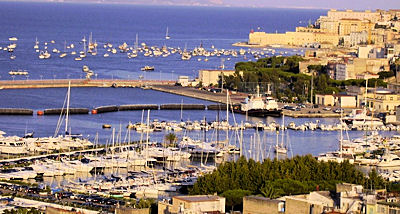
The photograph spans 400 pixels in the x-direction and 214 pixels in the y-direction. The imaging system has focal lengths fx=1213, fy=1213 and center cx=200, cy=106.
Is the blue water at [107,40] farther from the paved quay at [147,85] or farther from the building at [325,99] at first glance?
the building at [325,99]

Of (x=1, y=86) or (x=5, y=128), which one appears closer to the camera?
(x=5, y=128)

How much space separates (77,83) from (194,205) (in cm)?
3541

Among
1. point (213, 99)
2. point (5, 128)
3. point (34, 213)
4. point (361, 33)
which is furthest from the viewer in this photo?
point (361, 33)

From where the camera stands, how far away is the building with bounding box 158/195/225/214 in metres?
18.2

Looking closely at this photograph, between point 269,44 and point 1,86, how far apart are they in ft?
158

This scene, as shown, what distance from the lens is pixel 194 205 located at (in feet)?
60.1

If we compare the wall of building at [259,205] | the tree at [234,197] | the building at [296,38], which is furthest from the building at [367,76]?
the building at [296,38]

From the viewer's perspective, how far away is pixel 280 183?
22141 millimetres

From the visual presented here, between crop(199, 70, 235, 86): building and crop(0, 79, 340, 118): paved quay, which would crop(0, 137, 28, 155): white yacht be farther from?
crop(199, 70, 235, 86): building

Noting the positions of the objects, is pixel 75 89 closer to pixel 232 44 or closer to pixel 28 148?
pixel 28 148

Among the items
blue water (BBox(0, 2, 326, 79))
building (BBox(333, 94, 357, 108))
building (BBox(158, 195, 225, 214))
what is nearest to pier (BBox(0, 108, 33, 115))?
building (BBox(333, 94, 357, 108))

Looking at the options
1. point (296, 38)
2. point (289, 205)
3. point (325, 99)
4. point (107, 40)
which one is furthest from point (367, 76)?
point (107, 40)

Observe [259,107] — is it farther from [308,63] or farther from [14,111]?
[308,63]

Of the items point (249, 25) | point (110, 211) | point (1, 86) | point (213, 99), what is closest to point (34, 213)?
point (110, 211)
